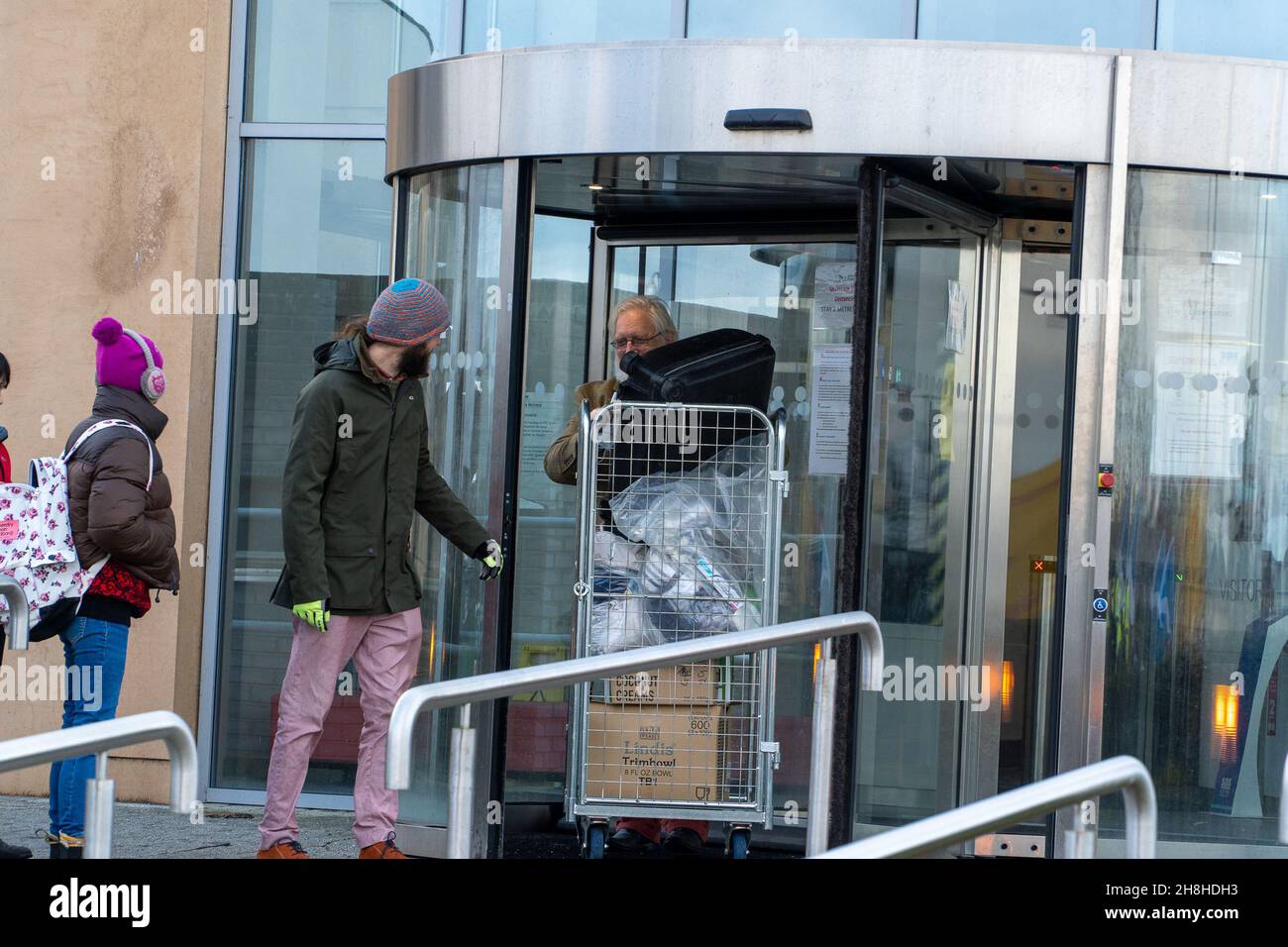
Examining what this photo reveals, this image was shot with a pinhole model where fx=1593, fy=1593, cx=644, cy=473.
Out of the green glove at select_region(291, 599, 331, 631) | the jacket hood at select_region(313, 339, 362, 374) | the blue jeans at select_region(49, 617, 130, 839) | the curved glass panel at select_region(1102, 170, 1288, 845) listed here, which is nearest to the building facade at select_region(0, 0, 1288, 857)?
the curved glass panel at select_region(1102, 170, 1288, 845)

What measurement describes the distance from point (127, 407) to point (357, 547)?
2.73ft

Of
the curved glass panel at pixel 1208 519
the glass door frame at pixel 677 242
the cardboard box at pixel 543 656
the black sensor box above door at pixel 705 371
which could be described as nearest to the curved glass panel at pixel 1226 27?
the curved glass panel at pixel 1208 519

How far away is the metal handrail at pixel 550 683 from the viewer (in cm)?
288

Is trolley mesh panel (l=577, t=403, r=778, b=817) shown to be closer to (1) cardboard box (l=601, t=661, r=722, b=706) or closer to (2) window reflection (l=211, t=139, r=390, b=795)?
(1) cardboard box (l=601, t=661, r=722, b=706)

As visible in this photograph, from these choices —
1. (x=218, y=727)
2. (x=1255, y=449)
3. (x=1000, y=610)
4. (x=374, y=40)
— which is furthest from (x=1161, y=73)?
(x=218, y=727)

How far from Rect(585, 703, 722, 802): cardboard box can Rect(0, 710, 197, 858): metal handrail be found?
2.26 m

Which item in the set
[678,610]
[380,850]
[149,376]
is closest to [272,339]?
[149,376]

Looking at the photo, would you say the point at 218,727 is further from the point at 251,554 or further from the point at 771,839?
the point at 771,839

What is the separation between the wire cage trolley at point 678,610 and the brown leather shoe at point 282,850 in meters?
0.83

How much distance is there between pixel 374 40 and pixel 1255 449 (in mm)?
3759

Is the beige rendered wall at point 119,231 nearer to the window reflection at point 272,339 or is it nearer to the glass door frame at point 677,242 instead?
the window reflection at point 272,339

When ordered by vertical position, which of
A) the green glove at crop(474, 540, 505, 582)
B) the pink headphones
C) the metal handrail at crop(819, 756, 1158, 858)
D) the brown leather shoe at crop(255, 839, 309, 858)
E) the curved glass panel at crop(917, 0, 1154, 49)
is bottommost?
the brown leather shoe at crop(255, 839, 309, 858)

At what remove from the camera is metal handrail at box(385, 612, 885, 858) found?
2881 millimetres
